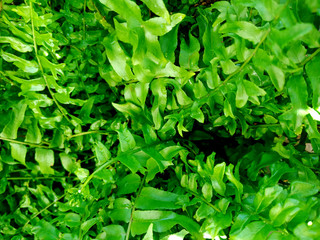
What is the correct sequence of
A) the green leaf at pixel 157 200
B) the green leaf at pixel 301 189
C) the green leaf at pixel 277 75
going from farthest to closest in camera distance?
1. the green leaf at pixel 157 200
2. the green leaf at pixel 301 189
3. the green leaf at pixel 277 75

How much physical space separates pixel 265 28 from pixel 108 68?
39 centimetres

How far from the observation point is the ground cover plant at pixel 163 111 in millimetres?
475

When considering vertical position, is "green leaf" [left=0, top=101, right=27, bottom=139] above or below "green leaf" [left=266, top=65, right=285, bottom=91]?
below

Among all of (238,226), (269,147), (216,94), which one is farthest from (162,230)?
(269,147)

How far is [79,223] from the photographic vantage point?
2.23 ft

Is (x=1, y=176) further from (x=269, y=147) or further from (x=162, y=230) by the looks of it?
(x=269, y=147)

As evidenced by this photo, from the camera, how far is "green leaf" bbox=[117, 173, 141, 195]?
70 centimetres

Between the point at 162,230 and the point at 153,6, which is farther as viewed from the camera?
the point at 162,230

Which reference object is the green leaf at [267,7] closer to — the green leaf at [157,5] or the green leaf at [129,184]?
the green leaf at [157,5]

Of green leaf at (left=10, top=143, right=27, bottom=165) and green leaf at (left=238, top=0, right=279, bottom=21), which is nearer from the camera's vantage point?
green leaf at (left=238, top=0, right=279, bottom=21)

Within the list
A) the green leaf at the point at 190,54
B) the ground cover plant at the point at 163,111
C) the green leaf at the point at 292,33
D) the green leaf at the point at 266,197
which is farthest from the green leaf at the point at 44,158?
the green leaf at the point at 292,33

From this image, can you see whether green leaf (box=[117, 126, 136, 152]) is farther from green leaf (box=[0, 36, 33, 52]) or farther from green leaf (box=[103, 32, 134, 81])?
green leaf (box=[0, 36, 33, 52])

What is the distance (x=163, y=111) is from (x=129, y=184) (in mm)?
199

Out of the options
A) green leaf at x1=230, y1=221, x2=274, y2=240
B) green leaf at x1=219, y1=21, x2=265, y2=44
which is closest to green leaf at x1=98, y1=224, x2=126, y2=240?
green leaf at x1=230, y1=221, x2=274, y2=240
